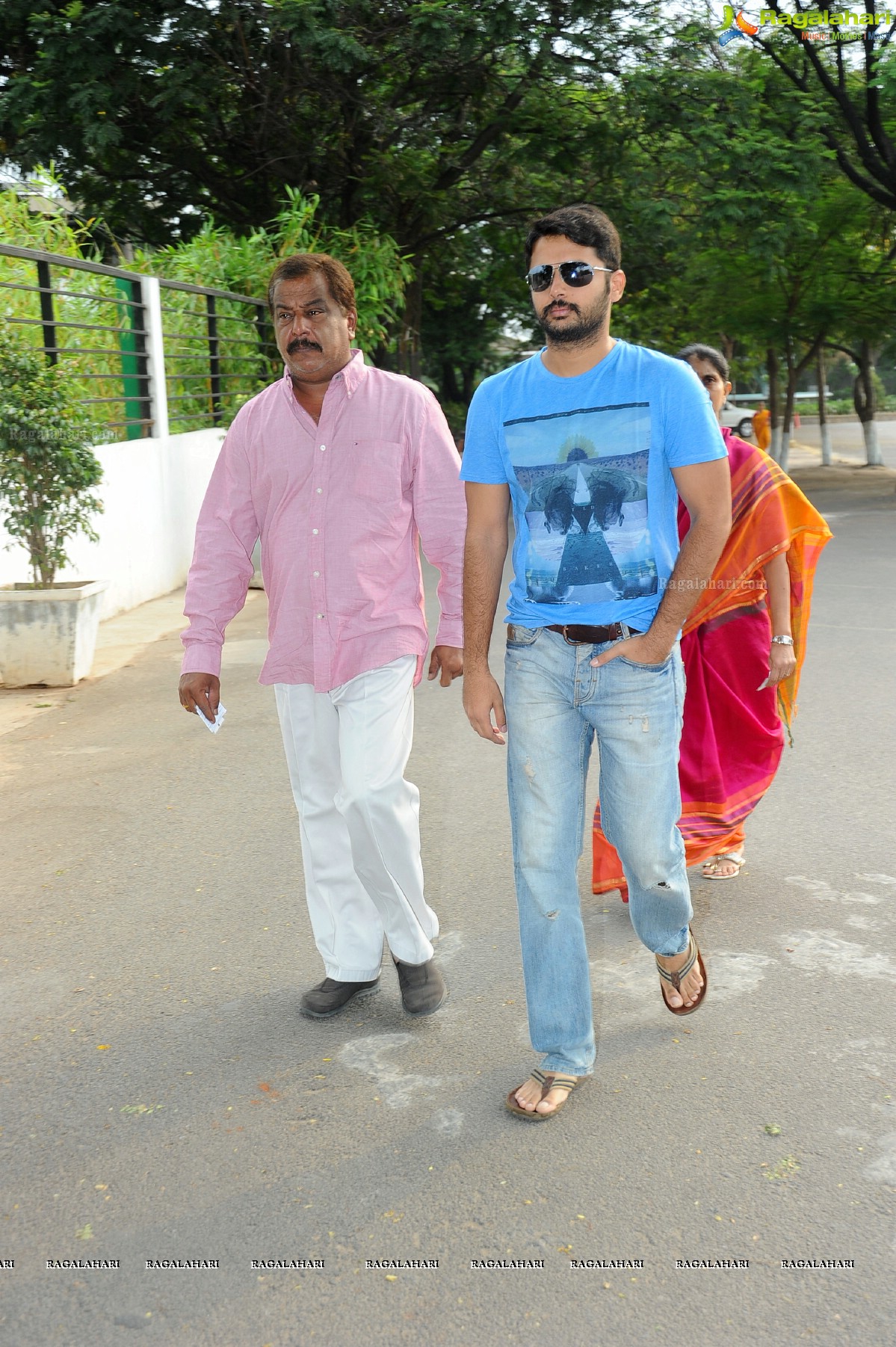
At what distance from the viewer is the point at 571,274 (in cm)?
304

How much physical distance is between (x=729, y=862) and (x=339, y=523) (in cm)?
207

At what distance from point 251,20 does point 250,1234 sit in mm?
16270

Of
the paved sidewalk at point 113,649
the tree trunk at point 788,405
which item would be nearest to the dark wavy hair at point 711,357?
the paved sidewalk at point 113,649

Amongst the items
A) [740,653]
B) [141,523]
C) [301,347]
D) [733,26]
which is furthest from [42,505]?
[733,26]

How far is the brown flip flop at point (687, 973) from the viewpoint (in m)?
3.53

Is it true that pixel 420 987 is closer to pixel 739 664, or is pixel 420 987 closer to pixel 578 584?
pixel 578 584

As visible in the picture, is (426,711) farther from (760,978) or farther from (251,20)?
(251,20)

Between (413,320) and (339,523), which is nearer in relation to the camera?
(339,523)

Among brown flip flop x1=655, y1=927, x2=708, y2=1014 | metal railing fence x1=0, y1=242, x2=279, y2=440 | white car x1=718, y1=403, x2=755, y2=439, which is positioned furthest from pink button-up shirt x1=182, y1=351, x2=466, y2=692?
white car x1=718, y1=403, x2=755, y2=439

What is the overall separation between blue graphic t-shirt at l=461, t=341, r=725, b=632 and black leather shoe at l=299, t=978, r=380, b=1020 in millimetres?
1289

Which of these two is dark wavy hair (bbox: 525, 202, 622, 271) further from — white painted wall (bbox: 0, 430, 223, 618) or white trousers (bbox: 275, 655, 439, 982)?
white painted wall (bbox: 0, 430, 223, 618)

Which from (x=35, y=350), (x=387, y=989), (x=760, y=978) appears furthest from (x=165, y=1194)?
(x=35, y=350)

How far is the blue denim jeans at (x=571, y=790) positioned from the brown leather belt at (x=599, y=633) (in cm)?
2

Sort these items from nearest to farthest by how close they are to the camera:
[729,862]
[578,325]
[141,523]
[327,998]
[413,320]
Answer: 1. [578,325]
2. [327,998]
3. [729,862]
4. [141,523]
5. [413,320]
